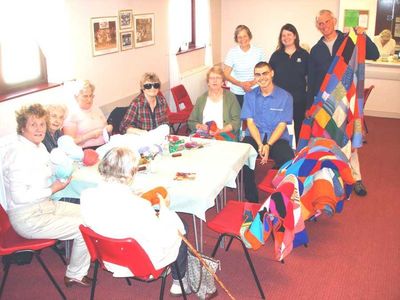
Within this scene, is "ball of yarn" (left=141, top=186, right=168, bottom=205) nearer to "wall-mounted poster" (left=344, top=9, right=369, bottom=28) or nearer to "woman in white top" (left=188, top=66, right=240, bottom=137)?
"woman in white top" (left=188, top=66, right=240, bottom=137)

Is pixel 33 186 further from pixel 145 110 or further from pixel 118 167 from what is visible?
pixel 145 110

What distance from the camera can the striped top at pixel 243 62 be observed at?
18.0 feet

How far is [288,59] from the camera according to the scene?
15.9 ft

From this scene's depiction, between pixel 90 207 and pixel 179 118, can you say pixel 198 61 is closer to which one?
pixel 179 118

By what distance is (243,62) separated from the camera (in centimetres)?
550

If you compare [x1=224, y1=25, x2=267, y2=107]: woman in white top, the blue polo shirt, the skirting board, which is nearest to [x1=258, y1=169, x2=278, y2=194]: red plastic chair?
the blue polo shirt

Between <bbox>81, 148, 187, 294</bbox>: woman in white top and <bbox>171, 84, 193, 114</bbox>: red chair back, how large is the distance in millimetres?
3465

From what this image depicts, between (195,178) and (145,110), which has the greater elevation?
(145,110)

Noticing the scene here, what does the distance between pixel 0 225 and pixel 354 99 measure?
3.01 meters

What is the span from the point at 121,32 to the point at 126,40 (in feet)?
0.42

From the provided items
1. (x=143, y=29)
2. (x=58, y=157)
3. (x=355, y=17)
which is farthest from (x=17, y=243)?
(x=355, y=17)

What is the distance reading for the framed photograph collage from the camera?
465 cm

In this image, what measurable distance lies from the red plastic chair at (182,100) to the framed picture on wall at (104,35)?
1.09 meters

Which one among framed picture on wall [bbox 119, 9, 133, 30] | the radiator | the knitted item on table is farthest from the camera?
the radiator
